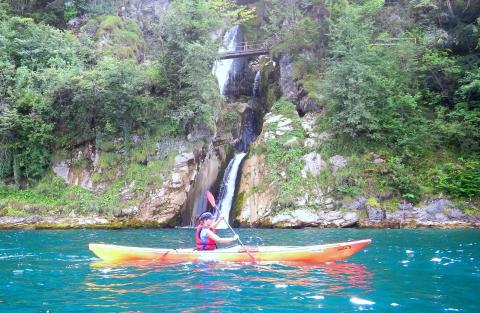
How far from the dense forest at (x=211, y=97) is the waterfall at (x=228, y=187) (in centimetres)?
233

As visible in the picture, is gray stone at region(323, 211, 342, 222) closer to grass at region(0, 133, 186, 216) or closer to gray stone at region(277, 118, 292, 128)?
gray stone at region(277, 118, 292, 128)

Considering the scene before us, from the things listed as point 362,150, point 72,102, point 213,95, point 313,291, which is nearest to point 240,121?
point 213,95

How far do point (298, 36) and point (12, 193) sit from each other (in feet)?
67.6

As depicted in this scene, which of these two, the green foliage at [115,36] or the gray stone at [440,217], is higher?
the green foliage at [115,36]

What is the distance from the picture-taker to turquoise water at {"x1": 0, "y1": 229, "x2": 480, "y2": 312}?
6820mm

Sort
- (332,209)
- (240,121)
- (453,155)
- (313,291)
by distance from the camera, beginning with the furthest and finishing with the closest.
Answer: (240,121), (453,155), (332,209), (313,291)

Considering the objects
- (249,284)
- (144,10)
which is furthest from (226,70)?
(249,284)

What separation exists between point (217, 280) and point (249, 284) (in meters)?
0.78

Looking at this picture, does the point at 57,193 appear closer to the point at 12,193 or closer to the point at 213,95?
the point at 12,193

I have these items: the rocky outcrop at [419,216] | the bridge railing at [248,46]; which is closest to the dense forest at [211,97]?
the rocky outcrop at [419,216]

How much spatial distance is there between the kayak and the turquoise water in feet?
1.11

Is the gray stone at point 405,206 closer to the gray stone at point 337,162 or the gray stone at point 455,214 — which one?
the gray stone at point 455,214

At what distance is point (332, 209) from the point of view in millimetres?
22406

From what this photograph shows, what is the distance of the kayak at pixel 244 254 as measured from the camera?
10.6m
